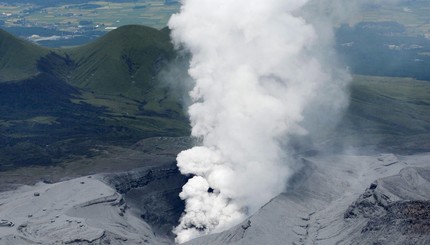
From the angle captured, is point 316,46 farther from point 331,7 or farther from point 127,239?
point 127,239

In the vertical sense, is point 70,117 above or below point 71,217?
below

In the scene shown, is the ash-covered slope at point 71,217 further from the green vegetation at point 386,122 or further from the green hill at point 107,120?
the green vegetation at point 386,122

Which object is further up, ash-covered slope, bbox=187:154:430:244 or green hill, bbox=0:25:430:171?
ash-covered slope, bbox=187:154:430:244

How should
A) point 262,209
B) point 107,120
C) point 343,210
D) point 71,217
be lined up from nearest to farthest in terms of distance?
point 262,209 → point 71,217 → point 343,210 → point 107,120

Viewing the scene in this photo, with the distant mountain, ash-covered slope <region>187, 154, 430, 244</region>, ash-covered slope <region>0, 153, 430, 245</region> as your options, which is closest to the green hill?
the distant mountain

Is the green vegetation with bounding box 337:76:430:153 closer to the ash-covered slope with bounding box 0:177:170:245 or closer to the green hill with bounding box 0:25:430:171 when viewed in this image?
the green hill with bounding box 0:25:430:171

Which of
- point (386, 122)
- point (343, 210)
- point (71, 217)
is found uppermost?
point (71, 217)

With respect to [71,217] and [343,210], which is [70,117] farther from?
[343,210]

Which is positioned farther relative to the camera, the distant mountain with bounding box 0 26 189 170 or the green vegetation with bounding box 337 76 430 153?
the green vegetation with bounding box 337 76 430 153

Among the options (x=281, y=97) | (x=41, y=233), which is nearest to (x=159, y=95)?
(x=281, y=97)

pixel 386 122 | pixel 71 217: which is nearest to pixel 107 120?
pixel 386 122
